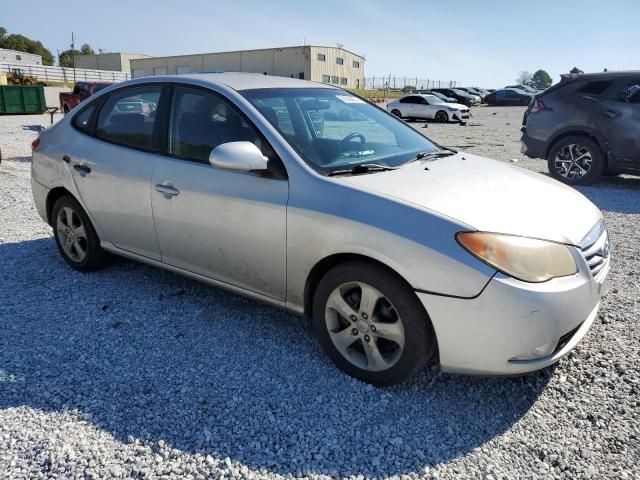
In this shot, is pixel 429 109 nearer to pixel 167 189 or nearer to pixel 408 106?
pixel 408 106

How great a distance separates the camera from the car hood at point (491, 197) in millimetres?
2604

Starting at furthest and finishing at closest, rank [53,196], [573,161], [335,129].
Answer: [573,161]
[53,196]
[335,129]

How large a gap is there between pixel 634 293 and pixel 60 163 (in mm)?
4785

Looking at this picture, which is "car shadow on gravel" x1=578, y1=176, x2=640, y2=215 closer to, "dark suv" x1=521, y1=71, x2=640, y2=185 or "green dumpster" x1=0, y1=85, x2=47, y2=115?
"dark suv" x1=521, y1=71, x2=640, y2=185

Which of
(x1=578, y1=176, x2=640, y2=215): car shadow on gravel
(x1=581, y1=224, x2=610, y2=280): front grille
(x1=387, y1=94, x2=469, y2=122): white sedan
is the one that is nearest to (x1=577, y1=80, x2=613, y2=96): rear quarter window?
(x1=578, y1=176, x2=640, y2=215): car shadow on gravel

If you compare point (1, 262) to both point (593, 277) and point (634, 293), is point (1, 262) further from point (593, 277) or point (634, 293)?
point (634, 293)

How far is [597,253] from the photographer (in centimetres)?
282

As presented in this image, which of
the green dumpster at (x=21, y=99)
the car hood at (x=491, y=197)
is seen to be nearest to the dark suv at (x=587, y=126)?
the car hood at (x=491, y=197)

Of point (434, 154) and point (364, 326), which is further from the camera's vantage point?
point (434, 154)

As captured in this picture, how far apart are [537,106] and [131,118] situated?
714cm

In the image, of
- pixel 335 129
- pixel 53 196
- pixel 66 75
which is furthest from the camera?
pixel 66 75

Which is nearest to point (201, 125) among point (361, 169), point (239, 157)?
point (239, 157)

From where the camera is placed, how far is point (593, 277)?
105 inches

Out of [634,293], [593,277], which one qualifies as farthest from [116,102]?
[634,293]
